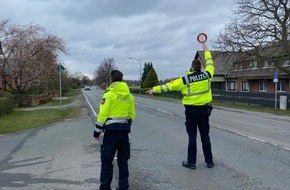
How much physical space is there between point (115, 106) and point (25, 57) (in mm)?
36248

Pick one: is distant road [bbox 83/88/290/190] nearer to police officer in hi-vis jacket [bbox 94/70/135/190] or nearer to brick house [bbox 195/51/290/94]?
police officer in hi-vis jacket [bbox 94/70/135/190]

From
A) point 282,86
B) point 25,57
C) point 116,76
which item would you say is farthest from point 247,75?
point 116,76

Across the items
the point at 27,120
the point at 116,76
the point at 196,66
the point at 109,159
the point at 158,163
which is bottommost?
the point at 27,120

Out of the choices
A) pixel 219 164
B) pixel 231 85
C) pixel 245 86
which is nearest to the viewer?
pixel 219 164

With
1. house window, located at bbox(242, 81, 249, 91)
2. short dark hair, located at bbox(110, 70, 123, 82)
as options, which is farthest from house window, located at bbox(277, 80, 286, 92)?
short dark hair, located at bbox(110, 70, 123, 82)

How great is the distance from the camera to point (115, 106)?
570 centimetres

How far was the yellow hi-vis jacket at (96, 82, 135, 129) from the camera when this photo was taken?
18.5 feet

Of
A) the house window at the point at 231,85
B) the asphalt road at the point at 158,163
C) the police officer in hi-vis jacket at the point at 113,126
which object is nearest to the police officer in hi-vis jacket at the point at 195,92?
the asphalt road at the point at 158,163

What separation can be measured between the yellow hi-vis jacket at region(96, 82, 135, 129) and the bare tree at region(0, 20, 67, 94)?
3539cm

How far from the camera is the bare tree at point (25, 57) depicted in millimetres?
39250

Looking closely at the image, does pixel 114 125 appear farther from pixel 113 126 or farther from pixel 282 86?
pixel 282 86

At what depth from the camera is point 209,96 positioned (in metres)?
7.15

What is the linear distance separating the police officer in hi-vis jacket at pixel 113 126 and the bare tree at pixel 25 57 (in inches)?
1394

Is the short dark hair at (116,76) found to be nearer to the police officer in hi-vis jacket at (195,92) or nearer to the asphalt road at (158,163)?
the police officer in hi-vis jacket at (195,92)
